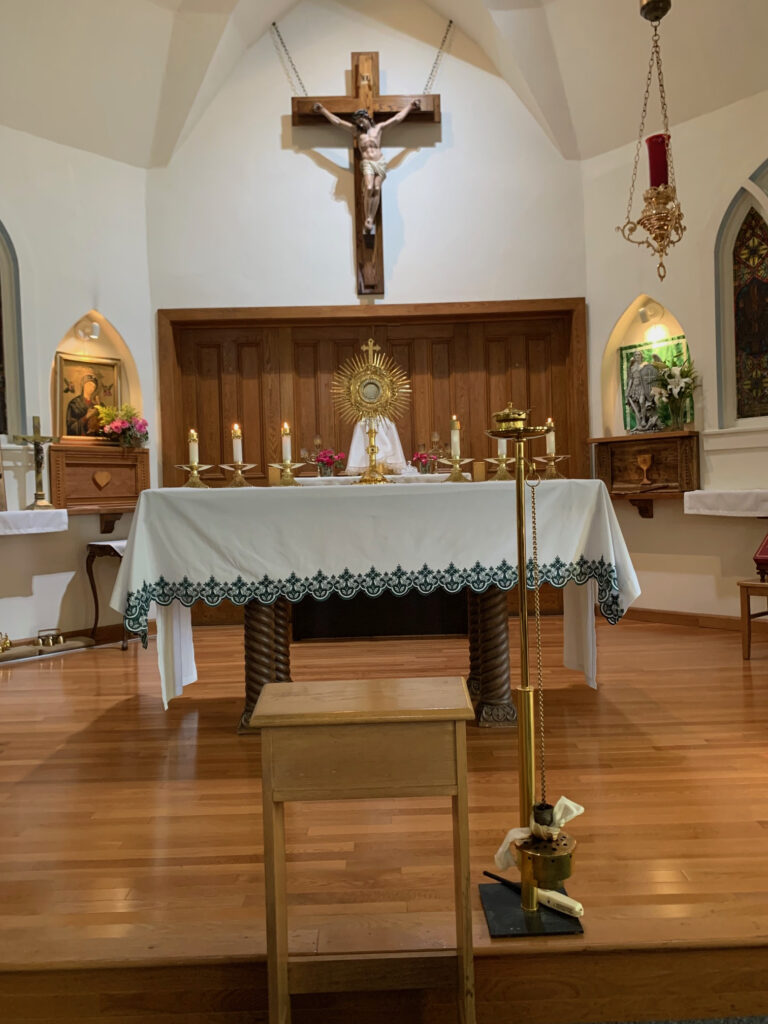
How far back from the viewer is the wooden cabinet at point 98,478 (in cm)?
660

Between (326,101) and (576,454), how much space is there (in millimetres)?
3869

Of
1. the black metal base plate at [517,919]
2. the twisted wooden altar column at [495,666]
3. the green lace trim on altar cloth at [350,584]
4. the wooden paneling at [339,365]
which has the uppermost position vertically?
the wooden paneling at [339,365]

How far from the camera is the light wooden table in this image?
5.97ft

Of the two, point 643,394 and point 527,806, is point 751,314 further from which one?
point 527,806

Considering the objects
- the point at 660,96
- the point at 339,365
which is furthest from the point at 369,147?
the point at 660,96

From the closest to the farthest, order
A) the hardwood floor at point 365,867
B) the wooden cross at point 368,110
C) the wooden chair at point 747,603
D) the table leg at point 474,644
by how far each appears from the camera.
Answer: the hardwood floor at point 365,867 → the table leg at point 474,644 → the wooden chair at point 747,603 → the wooden cross at point 368,110

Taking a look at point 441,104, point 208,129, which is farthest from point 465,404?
point 208,129

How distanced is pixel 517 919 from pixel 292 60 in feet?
24.5

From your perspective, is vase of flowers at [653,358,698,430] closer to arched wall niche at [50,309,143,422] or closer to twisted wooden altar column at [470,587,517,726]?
twisted wooden altar column at [470,587,517,726]

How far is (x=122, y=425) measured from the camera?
22.9ft

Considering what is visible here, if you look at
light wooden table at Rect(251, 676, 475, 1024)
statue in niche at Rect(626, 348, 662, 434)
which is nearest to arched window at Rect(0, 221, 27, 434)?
statue in niche at Rect(626, 348, 662, 434)

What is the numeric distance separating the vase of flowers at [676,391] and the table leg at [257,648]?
4262 millimetres

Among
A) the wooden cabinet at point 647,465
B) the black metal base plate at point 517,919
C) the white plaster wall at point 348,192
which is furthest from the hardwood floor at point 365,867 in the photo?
the white plaster wall at point 348,192

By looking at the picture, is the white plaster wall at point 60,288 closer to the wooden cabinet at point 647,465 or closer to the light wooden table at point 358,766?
the wooden cabinet at point 647,465
